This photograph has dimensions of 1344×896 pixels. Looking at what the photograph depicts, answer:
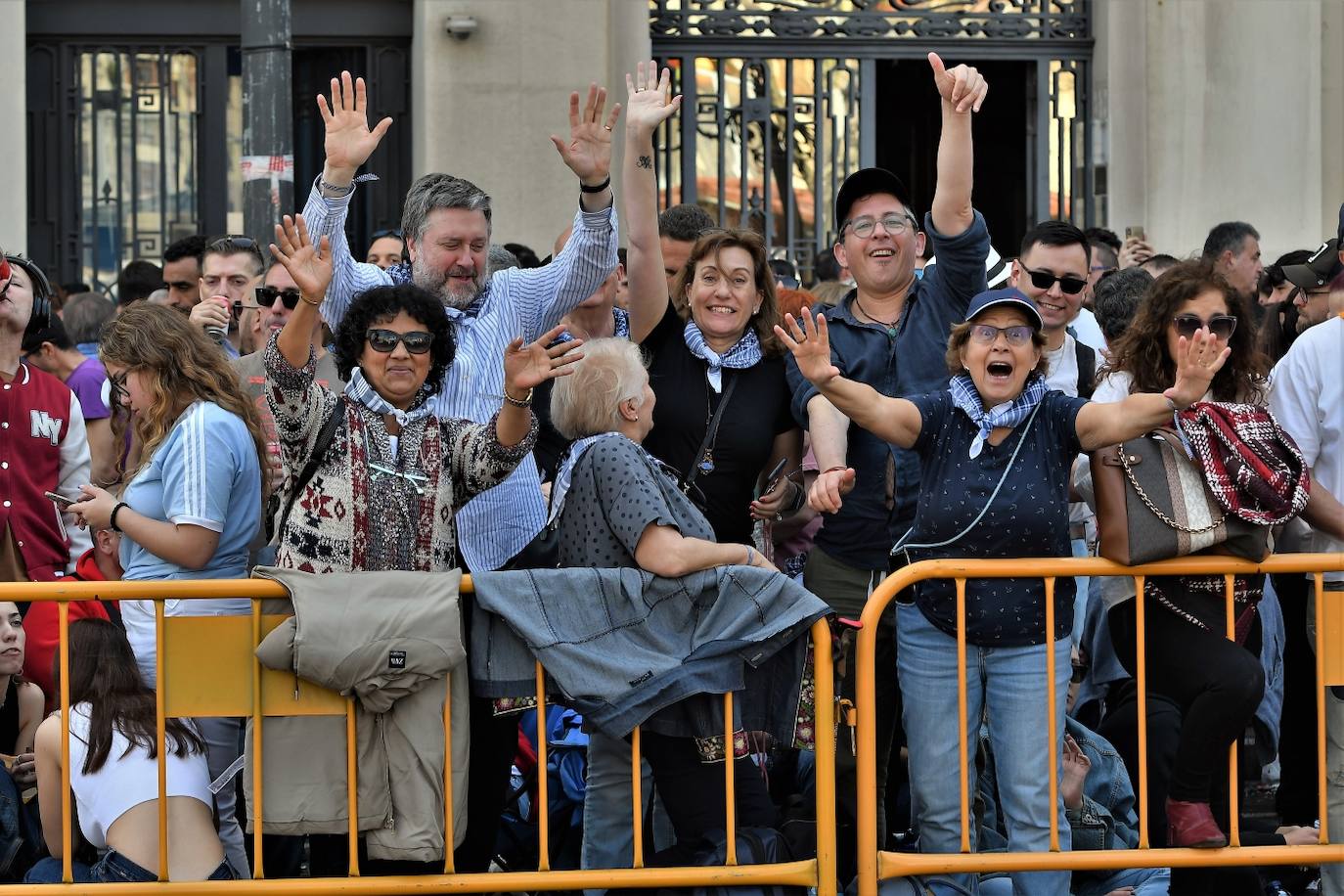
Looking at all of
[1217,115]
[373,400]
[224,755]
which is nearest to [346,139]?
[373,400]

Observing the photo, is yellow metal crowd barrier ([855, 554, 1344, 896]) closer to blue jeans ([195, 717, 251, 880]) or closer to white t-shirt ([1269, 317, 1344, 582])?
white t-shirt ([1269, 317, 1344, 582])

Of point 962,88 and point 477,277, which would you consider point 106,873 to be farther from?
point 962,88

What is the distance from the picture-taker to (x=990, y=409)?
18.0 feet

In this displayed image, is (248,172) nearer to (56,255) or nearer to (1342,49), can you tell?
(56,255)

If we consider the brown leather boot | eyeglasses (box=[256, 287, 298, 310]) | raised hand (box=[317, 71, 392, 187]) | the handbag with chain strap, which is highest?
raised hand (box=[317, 71, 392, 187])

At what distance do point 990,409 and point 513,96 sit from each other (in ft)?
24.1

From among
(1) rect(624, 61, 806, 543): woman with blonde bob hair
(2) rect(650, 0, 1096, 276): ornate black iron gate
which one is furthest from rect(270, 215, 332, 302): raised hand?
(2) rect(650, 0, 1096, 276): ornate black iron gate

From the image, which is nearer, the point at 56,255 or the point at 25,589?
the point at 25,589

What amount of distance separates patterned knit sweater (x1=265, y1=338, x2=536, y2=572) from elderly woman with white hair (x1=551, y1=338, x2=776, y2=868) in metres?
0.19

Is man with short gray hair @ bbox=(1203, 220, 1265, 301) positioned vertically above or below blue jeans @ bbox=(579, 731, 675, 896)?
above

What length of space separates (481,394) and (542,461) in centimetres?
62

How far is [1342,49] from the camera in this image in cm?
1360

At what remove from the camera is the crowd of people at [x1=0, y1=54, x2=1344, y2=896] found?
5.37 metres

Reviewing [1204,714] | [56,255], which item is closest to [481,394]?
[1204,714]
